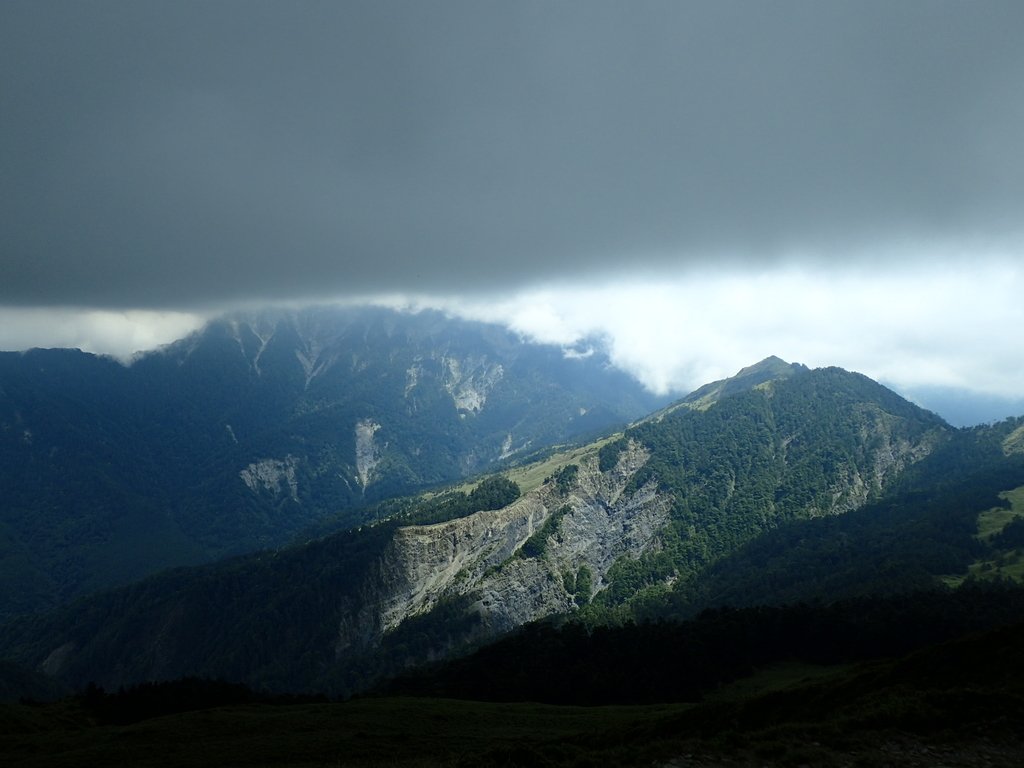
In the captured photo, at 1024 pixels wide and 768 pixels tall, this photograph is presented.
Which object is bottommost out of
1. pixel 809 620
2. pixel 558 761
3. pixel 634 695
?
pixel 634 695

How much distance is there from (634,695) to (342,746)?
81327 mm

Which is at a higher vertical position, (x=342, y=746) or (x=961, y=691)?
(x=961, y=691)

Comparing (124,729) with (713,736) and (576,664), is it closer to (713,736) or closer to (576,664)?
(713,736)

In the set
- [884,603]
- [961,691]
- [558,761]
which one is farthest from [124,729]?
[884,603]

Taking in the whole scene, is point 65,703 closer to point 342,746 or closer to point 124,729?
point 124,729

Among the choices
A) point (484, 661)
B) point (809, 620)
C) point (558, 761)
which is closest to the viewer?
point (558, 761)

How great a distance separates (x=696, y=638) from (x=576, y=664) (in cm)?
2571

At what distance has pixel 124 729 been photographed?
74.0m

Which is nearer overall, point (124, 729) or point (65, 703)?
point (124, 729)

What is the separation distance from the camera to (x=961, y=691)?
37156 millimetres

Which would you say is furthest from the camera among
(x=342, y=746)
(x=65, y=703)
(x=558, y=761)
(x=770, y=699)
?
(x=65, y=703)

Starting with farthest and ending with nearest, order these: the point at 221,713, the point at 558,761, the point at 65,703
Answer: the point at 65,703 < the point at 221,713 < the point at 558,761

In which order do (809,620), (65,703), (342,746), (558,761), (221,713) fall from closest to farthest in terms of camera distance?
(558,761) < (342,746) < (221,713) < (65,703) < (809,620)

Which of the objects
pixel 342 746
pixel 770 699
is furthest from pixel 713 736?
pixel 342 746
